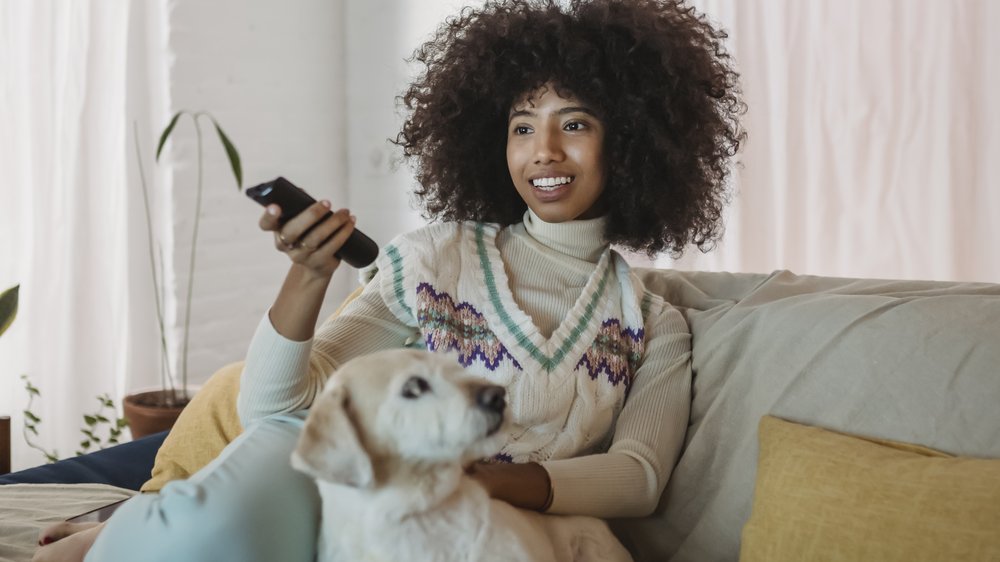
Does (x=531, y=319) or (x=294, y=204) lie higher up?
(x=294, y=204)

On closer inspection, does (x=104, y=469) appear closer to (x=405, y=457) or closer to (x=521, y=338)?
(x=521, y=338)

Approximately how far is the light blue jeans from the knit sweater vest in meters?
0.34

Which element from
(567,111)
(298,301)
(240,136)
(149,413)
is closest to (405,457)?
(298,301)

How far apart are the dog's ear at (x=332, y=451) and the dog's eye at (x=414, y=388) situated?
6 cm

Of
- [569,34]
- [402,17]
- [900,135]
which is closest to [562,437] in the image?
[569,34]

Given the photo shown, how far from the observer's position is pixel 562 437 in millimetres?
1361

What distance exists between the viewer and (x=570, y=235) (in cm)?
155

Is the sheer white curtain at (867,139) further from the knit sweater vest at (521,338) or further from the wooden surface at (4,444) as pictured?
the wooden surface at (4,444)

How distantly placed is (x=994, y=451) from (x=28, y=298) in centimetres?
248

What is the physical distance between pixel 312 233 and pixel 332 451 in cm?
33

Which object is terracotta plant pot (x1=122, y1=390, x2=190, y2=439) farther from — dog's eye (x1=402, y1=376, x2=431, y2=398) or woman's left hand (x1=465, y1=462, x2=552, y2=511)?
dog's eye (x1=402, y1=376, x2=431, y2=398)

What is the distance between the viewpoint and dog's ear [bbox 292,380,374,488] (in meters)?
0.88

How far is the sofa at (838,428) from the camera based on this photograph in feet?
3.56

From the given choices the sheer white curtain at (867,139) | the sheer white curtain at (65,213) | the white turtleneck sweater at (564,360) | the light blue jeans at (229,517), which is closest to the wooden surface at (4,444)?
the sheer white curtain at (65,213)
